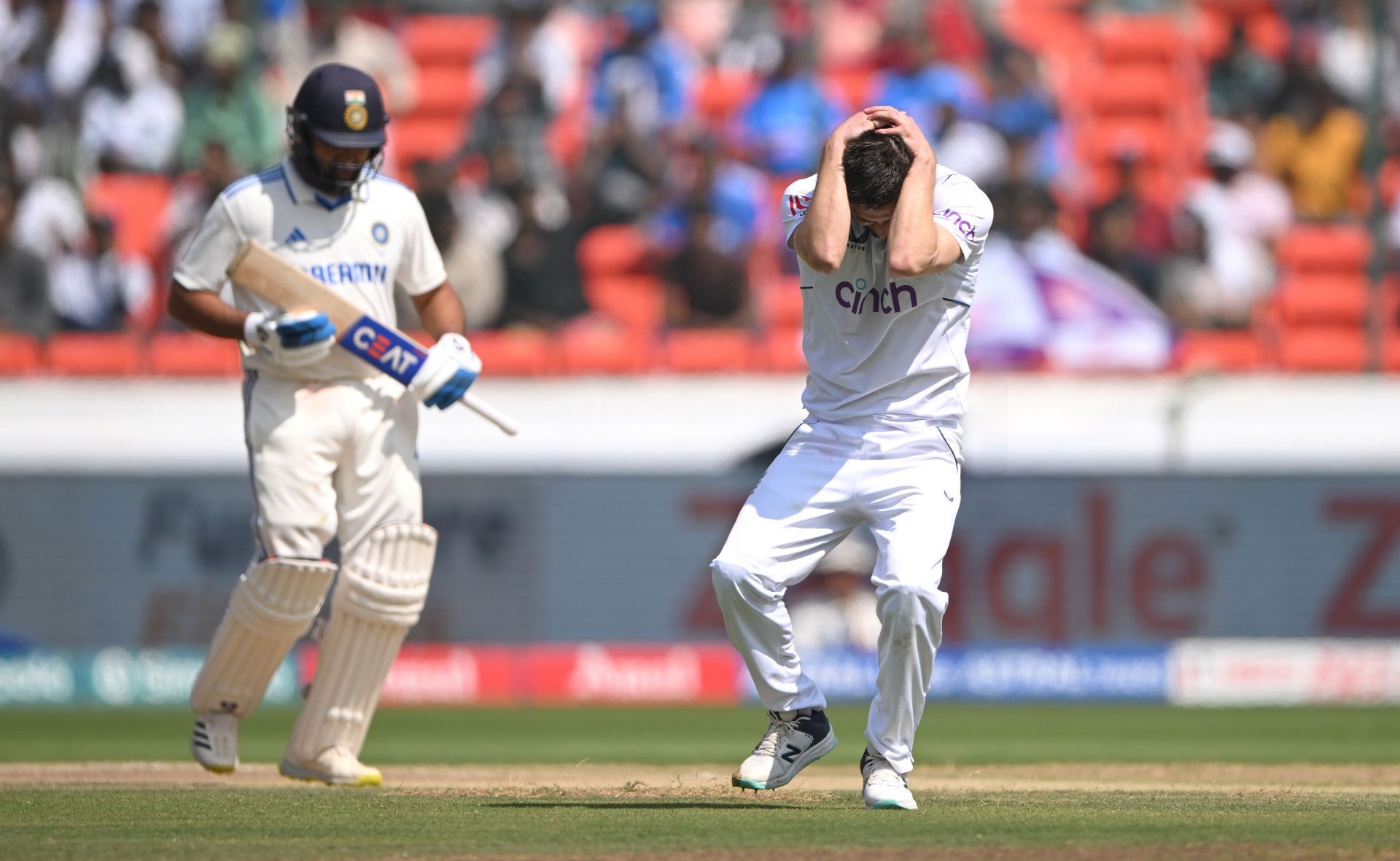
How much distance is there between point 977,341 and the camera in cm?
1420

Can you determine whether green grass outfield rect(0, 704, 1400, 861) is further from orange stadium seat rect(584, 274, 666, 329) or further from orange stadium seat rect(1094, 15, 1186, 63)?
orange stadium seat rect(1094, 15, 1186, 63)

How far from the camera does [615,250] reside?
15266 mm

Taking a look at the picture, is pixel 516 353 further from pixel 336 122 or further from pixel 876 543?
pixel 876 543

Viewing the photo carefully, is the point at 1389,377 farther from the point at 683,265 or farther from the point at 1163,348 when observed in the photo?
the point at 683,265

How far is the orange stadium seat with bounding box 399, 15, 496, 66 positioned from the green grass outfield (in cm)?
828

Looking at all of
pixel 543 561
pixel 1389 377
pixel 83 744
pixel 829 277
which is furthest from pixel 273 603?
pixel 1389 377

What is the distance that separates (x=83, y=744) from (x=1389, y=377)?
9.09 meters

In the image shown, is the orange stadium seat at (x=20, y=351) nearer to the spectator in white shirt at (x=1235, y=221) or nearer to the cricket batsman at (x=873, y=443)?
the spectator in white shirt at (x=1235, y=221)

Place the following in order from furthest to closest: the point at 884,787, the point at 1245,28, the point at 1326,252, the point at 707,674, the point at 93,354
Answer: the point at 1245,28, the point at 1326,252, the point at 93,354, the point at 707,674, the point at 884,787

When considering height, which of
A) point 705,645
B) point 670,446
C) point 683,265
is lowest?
point 705,645

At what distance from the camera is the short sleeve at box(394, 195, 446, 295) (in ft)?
22.8

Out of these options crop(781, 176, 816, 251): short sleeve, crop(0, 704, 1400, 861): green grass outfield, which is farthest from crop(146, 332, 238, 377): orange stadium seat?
crop(781, 176, 816, 251): short sleeve

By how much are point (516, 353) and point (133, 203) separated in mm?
3745

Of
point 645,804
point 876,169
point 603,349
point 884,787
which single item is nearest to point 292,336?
point 645,804
